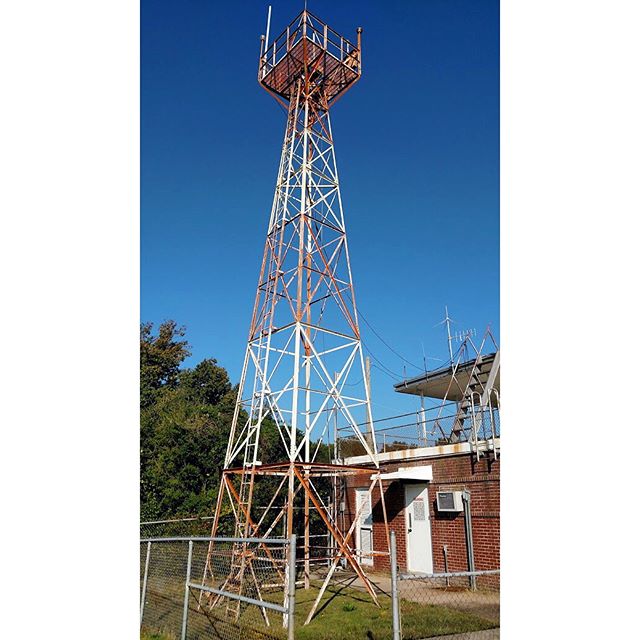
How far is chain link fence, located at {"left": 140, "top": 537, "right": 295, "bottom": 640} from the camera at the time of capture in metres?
7.02

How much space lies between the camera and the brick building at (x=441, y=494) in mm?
11422

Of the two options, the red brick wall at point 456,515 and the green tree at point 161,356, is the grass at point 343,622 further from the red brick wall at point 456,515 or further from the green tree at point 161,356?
the green tree at point 161,356

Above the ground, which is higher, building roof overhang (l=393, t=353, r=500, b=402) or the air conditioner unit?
building roof overhang (l=393, t=353, r=500, b=402)

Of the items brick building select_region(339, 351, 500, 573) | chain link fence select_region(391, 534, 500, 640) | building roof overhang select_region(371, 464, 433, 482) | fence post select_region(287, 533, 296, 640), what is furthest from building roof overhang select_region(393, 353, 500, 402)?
fence post select_region(287, 533, 296, 640)

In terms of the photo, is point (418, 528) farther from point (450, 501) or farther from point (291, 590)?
point (291, 590)

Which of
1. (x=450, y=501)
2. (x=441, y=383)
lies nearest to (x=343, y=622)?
(x=450, y=501)

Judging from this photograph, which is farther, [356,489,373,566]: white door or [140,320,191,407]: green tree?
[140,320,191,407]: green tree

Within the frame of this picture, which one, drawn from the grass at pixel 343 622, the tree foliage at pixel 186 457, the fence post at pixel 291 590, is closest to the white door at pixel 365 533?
the tree foliage at pixel 186 457

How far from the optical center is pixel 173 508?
1728 cm

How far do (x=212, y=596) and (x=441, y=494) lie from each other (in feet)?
16.8

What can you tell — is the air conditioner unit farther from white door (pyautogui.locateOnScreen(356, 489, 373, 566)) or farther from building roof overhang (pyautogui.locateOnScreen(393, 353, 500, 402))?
building roof overhang (pyautogui.locateOnScreen(393, 353, 500, 402))

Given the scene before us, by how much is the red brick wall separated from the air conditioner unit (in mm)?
247
